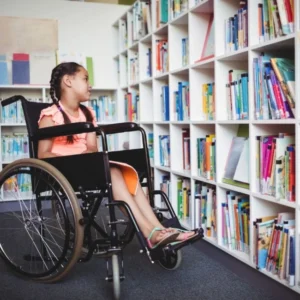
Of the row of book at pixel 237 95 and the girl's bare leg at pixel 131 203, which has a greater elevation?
the row of book at pixel 237 95

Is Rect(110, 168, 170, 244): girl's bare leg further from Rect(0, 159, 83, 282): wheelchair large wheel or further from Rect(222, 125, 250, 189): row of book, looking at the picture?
Rect(222, 125, 250, 189): row of book

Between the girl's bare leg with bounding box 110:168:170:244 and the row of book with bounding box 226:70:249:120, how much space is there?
707 millimetres

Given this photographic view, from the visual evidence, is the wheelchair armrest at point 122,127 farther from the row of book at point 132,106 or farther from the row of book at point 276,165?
the row of book at point 132,106

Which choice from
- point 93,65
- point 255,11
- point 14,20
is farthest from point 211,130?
point 14,20

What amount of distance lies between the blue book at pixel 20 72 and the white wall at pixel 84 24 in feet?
1.40

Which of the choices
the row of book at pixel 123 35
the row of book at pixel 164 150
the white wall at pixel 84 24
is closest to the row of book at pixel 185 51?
the row of book at pixel 164 150

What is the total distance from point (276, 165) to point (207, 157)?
0.68 m

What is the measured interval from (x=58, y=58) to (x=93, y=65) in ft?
1.23

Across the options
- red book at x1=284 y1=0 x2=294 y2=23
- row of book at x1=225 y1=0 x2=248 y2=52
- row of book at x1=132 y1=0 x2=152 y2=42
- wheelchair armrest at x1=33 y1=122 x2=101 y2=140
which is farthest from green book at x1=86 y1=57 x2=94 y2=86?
red book at x1=284 y1=0 x2=294 y2=23

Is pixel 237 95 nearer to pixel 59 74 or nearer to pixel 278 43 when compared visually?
pixel 278 43

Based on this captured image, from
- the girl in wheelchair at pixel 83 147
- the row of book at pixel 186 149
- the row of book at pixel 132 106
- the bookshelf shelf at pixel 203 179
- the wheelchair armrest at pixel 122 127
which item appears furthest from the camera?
the row of book at pixel 132 106

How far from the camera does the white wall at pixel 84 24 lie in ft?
13.6

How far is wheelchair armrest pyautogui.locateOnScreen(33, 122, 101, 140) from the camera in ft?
5.57

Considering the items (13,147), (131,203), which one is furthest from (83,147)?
(13,147)
